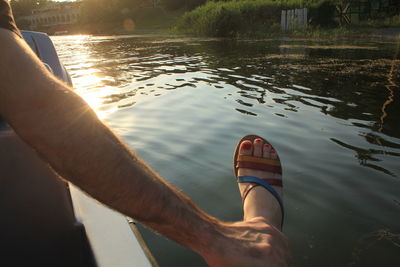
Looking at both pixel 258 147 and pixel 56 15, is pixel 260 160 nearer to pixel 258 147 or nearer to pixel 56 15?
pixel 258 147

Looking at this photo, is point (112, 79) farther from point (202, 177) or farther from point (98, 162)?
point (98, 162)

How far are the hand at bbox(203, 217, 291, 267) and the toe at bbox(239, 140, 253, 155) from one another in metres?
1.09

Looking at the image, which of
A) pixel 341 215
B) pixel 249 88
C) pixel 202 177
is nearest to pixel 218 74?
pixel 249 88

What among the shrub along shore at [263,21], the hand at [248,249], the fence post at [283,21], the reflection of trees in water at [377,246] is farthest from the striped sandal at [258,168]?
the fence post at [283,21]

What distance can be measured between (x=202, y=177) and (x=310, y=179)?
816 mm

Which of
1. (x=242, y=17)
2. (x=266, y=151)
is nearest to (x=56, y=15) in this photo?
(x=242, y=17)

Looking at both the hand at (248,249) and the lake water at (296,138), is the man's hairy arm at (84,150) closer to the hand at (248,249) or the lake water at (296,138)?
the hand at (248,249)

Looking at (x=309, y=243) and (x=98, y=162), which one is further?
(x=309, y=243)

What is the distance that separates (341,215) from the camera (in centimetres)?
192

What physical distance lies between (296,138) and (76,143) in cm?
261

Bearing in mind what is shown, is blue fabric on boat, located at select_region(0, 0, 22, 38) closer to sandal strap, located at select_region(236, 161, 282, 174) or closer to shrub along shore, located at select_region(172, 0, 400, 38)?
sandal strap, located at select_region(236, 161, 282, 174)

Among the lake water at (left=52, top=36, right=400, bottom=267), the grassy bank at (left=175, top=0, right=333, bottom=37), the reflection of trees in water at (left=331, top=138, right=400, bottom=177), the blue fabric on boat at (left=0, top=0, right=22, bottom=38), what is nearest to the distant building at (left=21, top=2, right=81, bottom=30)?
the grassy bank at (left=175, top=0, right=333, bottom=37)

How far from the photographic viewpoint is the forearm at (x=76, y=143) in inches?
30.4

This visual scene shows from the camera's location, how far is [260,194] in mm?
1804
